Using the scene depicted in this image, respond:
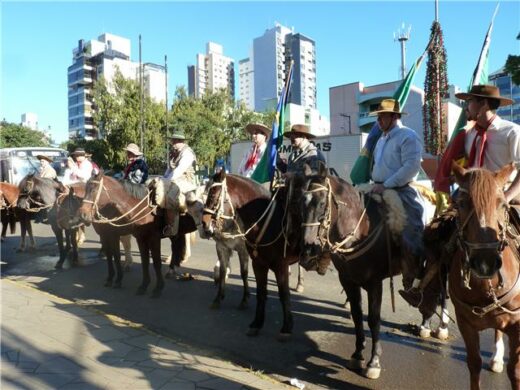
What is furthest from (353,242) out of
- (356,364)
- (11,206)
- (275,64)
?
(275,64)

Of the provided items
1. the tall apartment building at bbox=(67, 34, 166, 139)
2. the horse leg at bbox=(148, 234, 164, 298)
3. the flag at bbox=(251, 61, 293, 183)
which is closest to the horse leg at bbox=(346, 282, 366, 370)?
the flag at bbox=(251, 61, 293, 183)

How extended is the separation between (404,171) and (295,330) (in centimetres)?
265

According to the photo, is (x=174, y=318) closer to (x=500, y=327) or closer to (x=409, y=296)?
(x=409, y=296)

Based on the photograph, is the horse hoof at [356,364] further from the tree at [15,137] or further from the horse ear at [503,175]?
the tree at [15,137]

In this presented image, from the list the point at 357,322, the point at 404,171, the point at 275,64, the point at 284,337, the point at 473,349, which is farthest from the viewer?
the point at 275,64

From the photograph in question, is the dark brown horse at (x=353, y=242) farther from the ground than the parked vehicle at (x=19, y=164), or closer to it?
closer to it

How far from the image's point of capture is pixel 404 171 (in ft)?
14.2

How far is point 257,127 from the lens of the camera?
23.4ft

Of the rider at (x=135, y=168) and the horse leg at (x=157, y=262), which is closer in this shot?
the horse leg at (x=157, y=262)

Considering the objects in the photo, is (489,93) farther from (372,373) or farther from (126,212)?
(126,212)

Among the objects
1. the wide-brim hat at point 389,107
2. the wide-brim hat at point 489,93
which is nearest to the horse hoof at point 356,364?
the wide-brim hat at point 389,107

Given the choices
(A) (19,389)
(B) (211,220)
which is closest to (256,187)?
(B) (211,220)

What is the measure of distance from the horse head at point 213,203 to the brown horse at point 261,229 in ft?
0.04

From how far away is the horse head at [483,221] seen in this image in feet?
8.54
